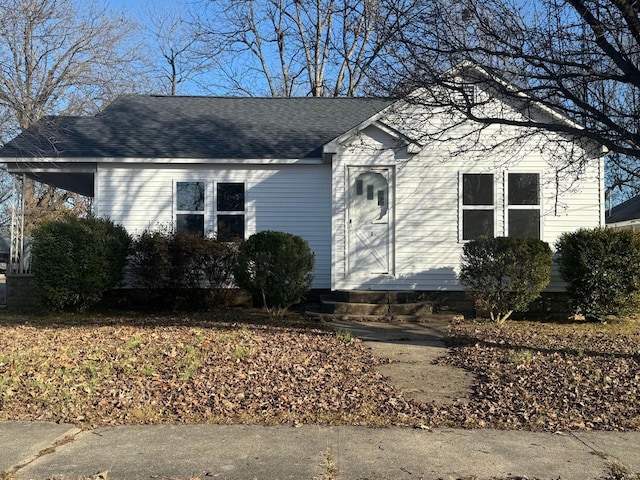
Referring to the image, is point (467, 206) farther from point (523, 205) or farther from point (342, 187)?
point (342, 187)

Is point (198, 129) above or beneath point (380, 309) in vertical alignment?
above

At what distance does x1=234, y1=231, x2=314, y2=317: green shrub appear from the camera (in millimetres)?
10523

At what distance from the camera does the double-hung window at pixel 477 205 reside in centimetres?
1197

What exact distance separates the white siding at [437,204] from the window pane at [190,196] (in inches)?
125

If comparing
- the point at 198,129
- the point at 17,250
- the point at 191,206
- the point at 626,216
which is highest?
the point at 198,129

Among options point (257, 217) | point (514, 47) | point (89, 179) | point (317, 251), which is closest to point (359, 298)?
point (317, 251)

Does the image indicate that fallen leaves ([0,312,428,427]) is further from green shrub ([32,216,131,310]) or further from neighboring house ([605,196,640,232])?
neighboring house ([605,196,640,232])

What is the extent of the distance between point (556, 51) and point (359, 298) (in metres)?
5.79

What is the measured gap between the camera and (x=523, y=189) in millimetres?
12023

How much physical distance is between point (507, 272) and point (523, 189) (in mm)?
2545

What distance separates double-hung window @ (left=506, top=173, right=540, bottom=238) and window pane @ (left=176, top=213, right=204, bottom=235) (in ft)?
21.7

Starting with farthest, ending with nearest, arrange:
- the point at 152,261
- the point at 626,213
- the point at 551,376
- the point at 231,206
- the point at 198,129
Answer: the point at 626,213, the point at 198,129, the point at 231,206, the point at 152,261, the point at 551,376

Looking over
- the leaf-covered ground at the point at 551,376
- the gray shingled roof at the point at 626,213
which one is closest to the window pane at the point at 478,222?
the leaf-covered ground at the point at 551,376

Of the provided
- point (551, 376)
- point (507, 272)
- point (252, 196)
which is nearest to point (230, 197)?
point (252, 196)
